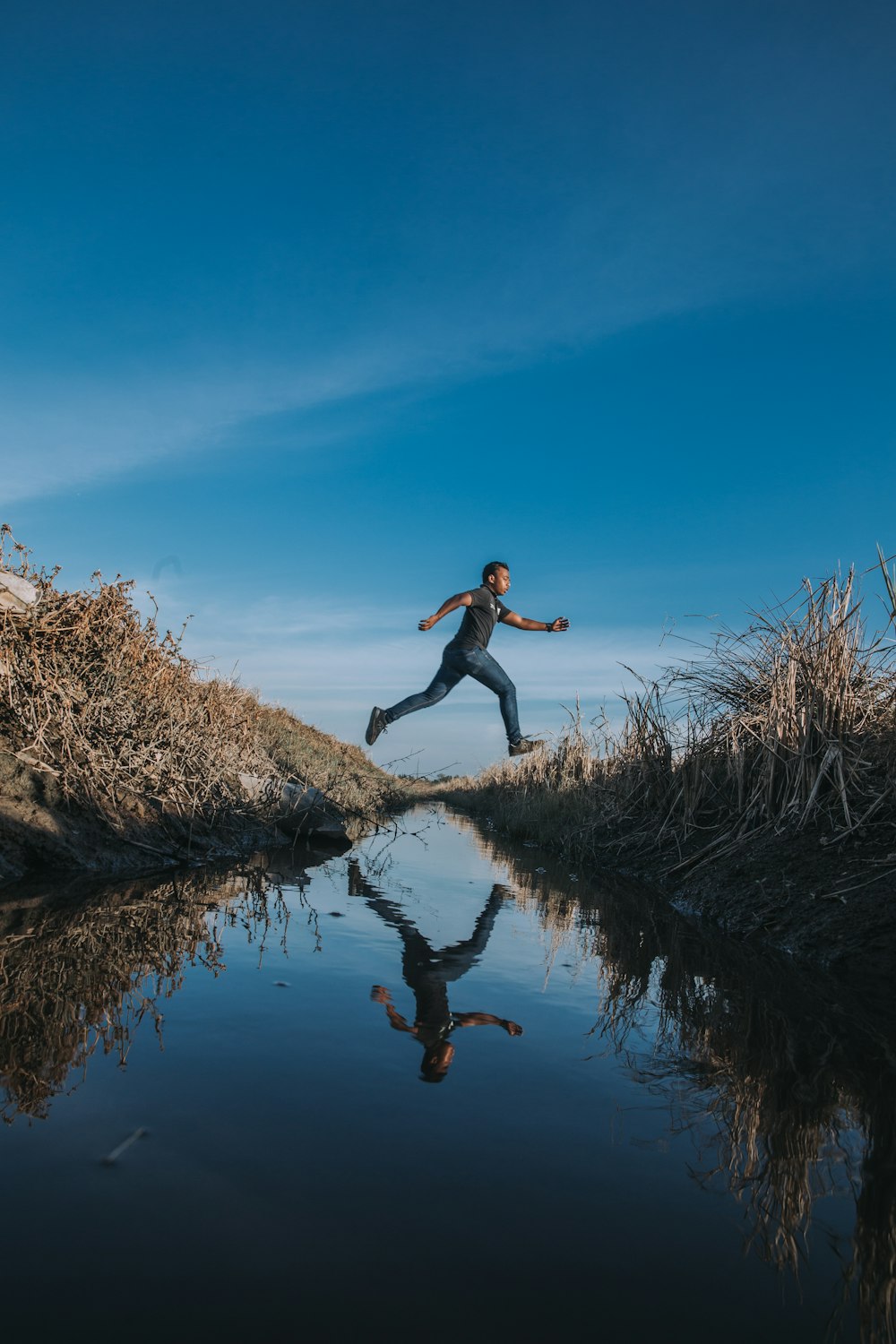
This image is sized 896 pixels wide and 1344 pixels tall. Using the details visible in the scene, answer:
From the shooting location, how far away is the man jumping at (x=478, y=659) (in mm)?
9336

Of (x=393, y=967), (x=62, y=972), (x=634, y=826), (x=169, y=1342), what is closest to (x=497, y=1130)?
(x=169, y=1342)

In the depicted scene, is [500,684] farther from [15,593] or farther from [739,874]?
[15,593]

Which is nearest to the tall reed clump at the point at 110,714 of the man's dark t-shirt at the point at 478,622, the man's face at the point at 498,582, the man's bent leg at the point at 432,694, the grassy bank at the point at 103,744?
the grassy bank at the point at 103,744

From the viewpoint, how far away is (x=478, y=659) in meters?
9.37

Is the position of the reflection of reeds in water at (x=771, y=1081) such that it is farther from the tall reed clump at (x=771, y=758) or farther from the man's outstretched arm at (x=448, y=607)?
the man's outstretched arm at (x=448, y=607)

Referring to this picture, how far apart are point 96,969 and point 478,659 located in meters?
6.89

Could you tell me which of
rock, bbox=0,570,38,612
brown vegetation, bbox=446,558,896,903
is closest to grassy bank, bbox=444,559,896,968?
brown vegetation, bbox=446,558,896,903

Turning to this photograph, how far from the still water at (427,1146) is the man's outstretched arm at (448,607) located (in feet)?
18.4

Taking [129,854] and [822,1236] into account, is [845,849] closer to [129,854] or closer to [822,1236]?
[822,1236]

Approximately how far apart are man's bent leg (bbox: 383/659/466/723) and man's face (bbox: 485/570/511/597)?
45.1 inches

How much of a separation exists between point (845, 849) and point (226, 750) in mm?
5527

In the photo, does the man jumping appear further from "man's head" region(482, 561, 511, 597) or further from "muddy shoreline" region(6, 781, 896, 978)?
"muddy shoreline" region(6, 781, 896, 978)

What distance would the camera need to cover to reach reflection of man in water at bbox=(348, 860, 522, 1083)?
2.28 metres

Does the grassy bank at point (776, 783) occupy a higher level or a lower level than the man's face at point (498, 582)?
lower
